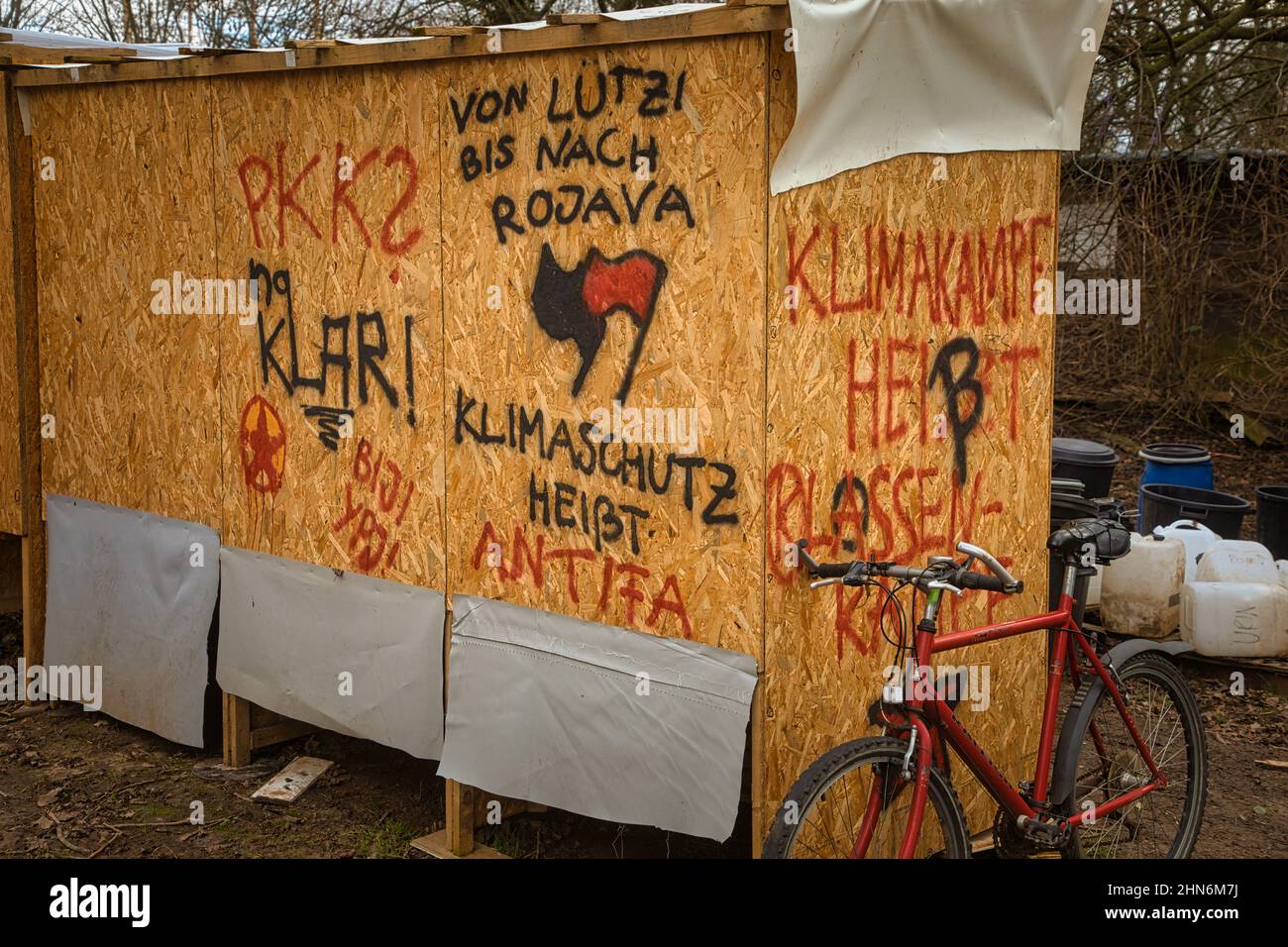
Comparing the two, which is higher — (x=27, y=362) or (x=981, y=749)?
(x=27, y=362)

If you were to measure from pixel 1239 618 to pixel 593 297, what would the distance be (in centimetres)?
429

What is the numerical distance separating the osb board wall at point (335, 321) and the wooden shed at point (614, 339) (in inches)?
0.5

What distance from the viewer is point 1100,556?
4.18m

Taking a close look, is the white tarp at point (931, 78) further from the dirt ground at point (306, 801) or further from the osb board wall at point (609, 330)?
the dirt ground at point (306, 801)

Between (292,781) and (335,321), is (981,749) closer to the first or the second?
(335,321)

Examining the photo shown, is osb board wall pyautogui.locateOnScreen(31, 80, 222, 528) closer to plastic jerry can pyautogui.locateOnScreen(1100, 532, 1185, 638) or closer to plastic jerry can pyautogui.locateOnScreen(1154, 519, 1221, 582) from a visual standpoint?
plastic jerry can pyautogui.locateOnScreen(1100, 532, 1185, 638)

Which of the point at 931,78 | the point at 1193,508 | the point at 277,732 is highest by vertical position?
the point at 931,78

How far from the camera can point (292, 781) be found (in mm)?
5719

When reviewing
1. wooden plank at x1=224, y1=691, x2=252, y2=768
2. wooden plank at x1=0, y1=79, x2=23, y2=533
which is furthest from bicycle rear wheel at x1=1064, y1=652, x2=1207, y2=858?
wooden plank at x1=0, y1=79, x2=23, y2=533

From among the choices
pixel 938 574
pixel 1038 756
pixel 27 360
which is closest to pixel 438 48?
pixel 938 574

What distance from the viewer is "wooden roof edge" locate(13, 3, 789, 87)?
3793 mm

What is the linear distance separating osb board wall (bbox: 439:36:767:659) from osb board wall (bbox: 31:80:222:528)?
5.33 ft

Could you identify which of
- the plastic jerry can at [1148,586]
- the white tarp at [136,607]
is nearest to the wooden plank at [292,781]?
the white tarp at [136,607]

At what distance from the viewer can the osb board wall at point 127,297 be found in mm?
5730
